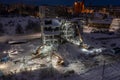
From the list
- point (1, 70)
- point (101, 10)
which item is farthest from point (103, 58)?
point (101, 10)

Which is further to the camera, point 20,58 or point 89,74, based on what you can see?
point 20,58

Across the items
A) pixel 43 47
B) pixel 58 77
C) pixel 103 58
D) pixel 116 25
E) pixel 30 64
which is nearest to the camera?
pixel 58 77

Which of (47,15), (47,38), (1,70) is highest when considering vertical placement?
(47,15)

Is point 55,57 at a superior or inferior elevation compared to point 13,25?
inferior

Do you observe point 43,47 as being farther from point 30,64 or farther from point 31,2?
point 31,2

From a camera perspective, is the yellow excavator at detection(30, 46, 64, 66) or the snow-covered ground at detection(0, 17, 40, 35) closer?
the yellow excavator at detection(30, 46, 64, 66)

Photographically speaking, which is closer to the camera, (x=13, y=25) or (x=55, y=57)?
(x=55, y=57)

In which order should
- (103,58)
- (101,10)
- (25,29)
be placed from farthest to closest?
(101,10), (25,29), (103,58)

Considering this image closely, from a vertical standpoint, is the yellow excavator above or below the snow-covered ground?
below

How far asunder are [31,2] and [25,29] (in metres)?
13.2

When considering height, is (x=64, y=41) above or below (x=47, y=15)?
below

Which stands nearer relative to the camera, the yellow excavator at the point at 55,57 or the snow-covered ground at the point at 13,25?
the yellow excavator at the point at 55,57

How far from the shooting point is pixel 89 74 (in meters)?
14.6

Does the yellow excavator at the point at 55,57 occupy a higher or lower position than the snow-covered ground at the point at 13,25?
lower
